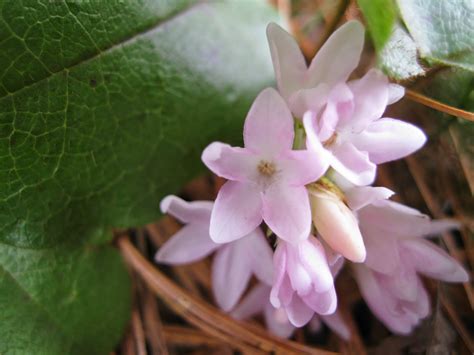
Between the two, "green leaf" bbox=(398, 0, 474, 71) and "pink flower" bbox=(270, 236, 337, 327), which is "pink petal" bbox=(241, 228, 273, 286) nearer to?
"pink flower" bbox=(270, 236, 337, 327)

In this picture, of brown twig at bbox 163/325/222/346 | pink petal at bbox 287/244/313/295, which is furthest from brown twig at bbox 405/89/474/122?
brown twig at bbox 163/325/222/346

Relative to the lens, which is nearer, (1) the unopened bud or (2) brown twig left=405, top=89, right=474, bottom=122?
(1) the unopened bud

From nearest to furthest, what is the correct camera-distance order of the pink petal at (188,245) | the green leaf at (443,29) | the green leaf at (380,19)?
the green leaf at (380,19) → the green leaf at (443,29) → the pink petal at (188,245)

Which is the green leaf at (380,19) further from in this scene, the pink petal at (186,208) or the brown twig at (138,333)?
the brown twig at (138,333)

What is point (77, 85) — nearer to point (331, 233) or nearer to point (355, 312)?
point (331, 233)

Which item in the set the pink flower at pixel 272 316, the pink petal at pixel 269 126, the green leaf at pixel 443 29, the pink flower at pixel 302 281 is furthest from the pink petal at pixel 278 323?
the green leaf at pixel 443 29

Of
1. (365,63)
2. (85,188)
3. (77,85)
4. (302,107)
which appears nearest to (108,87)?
(77,85)
